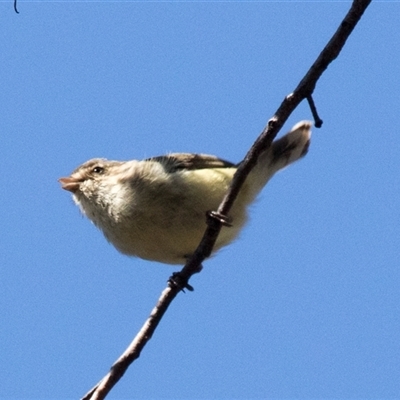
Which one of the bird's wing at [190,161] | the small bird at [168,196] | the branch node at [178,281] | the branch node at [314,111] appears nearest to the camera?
the branch node at [314,111]

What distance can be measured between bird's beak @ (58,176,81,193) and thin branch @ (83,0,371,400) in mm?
2243

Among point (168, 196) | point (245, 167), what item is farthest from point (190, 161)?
point (245, 167)

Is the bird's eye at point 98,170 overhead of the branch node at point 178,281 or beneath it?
overhead

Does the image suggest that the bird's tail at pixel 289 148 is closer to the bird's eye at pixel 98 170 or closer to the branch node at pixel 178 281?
the bird's eye at pixel 98 170

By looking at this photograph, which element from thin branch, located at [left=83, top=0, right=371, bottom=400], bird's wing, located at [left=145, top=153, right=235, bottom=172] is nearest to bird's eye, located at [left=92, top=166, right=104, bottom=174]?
bird's wing, located at [left=145, top=153, right=235, bottom=172]

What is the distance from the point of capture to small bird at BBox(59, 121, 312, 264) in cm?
506

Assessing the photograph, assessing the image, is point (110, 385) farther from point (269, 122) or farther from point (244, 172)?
point (269, 122)

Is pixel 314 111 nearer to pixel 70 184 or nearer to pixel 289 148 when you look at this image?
pixel 289 148

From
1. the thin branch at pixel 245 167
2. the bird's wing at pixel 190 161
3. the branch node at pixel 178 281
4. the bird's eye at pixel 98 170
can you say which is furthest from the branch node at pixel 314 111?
the bird's eye at pixel 98 170

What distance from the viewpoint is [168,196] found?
16.7 ft

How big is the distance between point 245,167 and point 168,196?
1729 mm

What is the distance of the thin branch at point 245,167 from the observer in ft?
10.1

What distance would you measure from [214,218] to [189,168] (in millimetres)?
1774

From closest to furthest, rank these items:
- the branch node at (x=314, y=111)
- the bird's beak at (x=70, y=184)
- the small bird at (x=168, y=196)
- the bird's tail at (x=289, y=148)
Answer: the branch node at (x=314, y=111) → the small bird at (x=168, y=196) → the bird's tail at (x=289, y=148) → the bird's beak at (x=70, y=184)
